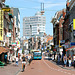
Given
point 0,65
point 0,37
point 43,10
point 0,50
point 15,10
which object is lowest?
point 0,65

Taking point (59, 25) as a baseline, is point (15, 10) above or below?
above

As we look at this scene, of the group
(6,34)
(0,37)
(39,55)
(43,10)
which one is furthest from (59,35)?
(43,10)

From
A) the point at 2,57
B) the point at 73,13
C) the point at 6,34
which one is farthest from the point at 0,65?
the point at 73,13

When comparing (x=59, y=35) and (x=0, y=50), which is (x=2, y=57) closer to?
(x=0, y=50)

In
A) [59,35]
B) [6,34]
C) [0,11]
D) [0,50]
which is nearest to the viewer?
[0,50]

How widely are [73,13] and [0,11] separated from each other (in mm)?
14995

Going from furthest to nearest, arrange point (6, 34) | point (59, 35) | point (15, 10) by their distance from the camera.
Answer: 1. point (15, 10)
2. point (59, 35)
3. point (6, 34)

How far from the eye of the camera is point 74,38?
44.0 m

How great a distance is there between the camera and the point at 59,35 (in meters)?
74.3

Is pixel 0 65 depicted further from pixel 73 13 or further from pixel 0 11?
pixel 73 13

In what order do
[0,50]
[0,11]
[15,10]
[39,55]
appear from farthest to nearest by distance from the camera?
[15,10] → [39,55] → [0,11] → [0,50]

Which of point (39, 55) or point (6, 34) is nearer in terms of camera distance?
point (6, 34)

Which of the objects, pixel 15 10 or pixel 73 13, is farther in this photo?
pixel 15 10

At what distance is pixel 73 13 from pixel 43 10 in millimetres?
13164
